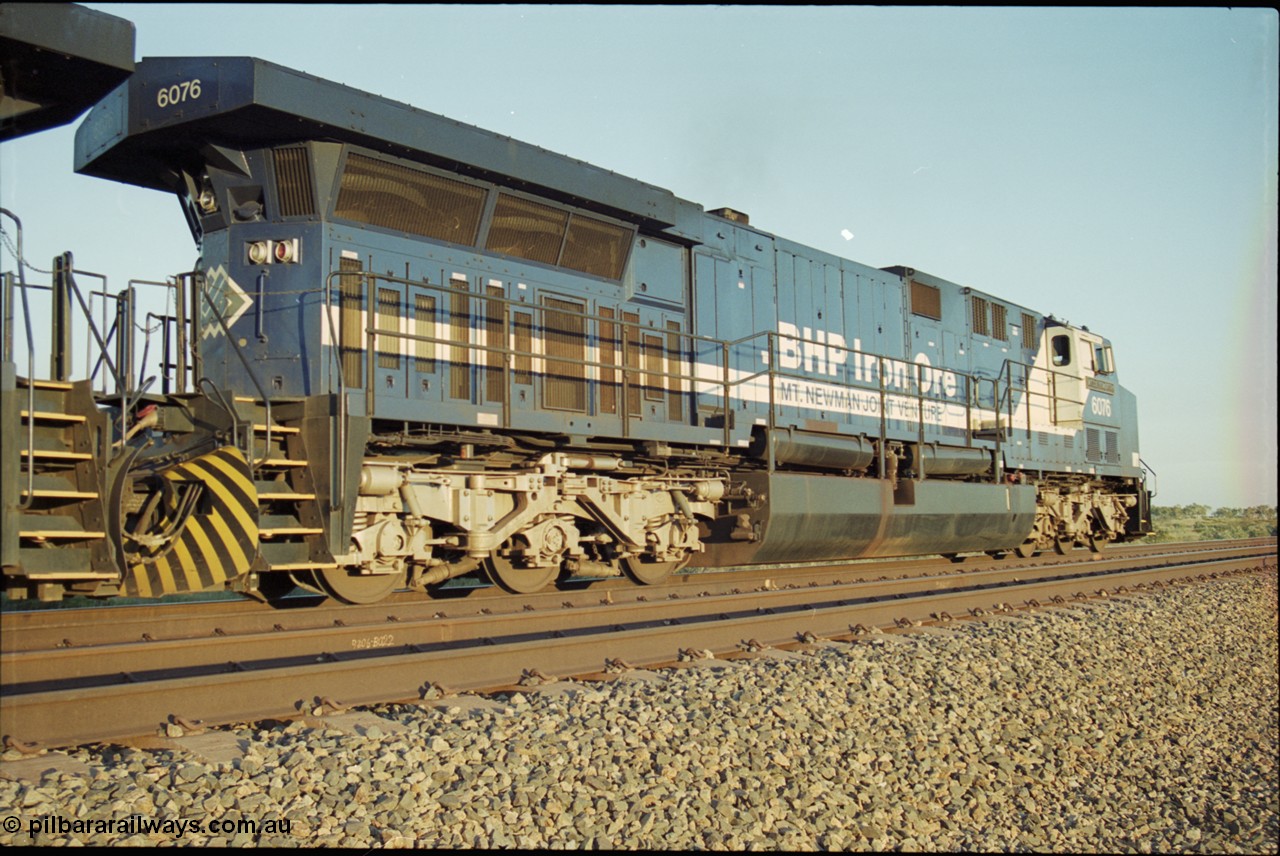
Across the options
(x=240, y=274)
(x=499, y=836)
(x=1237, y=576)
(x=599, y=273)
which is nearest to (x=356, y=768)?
(x=499, y=836)

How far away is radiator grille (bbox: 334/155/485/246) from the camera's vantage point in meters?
7.83

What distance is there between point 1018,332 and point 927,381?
349 cm

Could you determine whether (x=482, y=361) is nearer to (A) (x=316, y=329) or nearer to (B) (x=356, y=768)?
(A) (x=316, y=329)

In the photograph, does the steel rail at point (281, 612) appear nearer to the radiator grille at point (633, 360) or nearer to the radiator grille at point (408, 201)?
the radiator grille at point (633, 360)

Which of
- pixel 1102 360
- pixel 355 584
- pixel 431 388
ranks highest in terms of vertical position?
pixel 1102 360

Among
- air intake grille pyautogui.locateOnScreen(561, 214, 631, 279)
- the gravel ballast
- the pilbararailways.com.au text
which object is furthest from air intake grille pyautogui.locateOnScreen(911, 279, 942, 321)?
the pilbararailways.com.au text

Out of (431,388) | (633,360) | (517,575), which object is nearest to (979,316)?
(633,360)

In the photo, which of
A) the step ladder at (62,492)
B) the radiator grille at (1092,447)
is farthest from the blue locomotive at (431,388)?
the radiator grille at (1092,447)

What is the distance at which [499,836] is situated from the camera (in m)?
3.63

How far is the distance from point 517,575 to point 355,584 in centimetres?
169

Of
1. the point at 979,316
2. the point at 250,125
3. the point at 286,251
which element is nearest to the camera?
the point at 250,125

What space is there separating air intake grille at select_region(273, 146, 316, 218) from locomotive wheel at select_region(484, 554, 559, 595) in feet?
10.7

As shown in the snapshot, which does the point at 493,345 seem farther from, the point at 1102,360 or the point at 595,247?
the point at 1102,360

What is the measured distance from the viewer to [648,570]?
1023 centimetres
